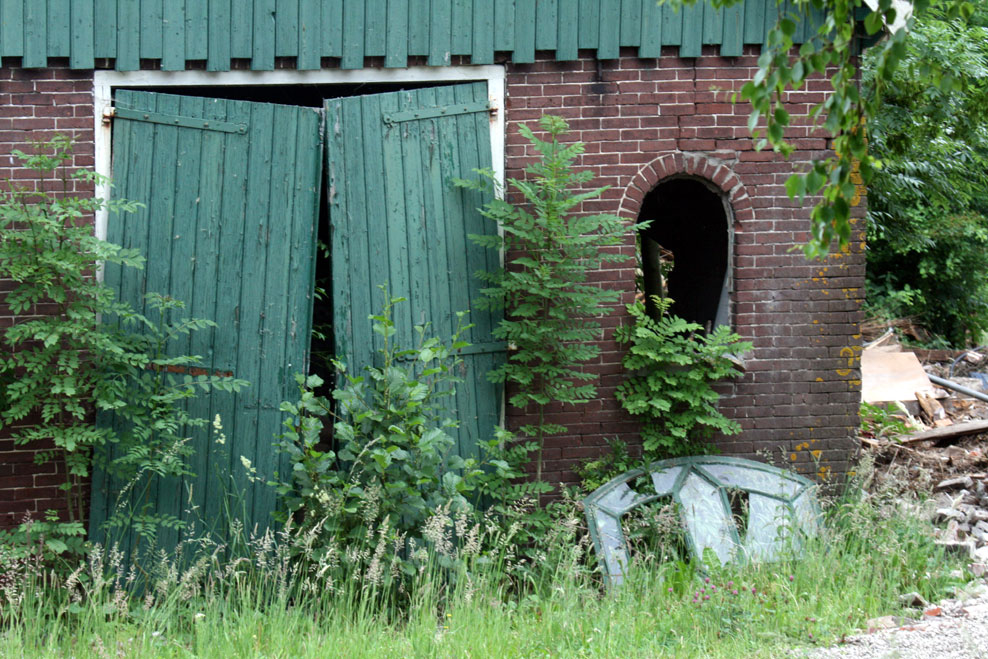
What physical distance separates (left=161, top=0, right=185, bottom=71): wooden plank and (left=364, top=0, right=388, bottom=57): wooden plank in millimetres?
1163

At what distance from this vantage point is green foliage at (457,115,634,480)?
5.57 m

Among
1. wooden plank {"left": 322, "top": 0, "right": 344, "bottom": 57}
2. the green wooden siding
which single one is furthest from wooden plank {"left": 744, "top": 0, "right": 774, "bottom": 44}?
wooden plank {"left": 322, "top": 0, "right": 344, "bottom": 57}

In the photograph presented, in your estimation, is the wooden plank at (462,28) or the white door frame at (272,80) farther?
the wooden plank at (462,28)

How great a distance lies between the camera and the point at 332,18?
5719mm

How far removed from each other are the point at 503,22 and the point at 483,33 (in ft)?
0.50

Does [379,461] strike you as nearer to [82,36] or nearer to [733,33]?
[82,36]

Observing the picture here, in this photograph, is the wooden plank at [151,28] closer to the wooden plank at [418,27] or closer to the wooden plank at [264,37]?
the wooden plank at [264,37]

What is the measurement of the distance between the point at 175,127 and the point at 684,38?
3.43 metres

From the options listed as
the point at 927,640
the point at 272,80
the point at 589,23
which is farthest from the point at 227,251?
the point at 927,640

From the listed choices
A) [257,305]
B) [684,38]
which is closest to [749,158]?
[684,38]

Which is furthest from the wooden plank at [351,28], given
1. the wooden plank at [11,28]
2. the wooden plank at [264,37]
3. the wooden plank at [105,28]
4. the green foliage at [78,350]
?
the wooden plank at [11,28]

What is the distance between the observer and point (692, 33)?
6039 mm

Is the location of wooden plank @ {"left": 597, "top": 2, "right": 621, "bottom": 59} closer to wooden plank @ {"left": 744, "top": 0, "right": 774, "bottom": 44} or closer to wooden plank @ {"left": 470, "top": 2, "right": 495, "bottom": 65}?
wooden plank @ {"left": 470, "top": 2, "right": 495, "bottom": 65}

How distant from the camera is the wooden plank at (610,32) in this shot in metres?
5.94
